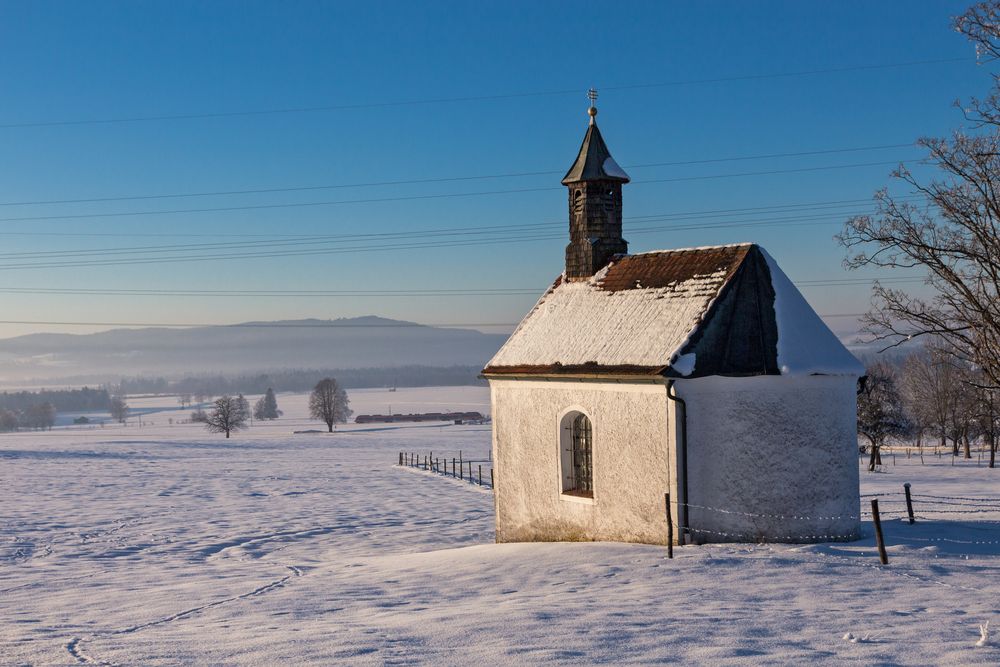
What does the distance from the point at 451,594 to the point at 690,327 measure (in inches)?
283

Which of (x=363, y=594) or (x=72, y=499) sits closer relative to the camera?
(x=363, y=594)

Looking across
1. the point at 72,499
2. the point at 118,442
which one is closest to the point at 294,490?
the point at 72,499

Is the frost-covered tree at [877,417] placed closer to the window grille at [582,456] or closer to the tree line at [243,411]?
the window grille at [582,456]

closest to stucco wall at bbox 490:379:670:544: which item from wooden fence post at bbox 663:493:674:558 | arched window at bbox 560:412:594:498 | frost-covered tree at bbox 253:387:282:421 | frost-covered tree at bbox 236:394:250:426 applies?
arched window at bbox 560:412:594:498

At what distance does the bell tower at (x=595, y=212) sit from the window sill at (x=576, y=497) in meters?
5.71

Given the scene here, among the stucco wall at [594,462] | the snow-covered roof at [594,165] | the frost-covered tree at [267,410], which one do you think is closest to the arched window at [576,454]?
the stucco wall at [594,462]

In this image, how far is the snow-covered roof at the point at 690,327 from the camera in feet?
54.5

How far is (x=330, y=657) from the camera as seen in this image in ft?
30.2

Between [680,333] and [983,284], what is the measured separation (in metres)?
8.75

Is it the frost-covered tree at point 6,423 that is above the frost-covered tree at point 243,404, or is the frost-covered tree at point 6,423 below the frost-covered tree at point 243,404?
below

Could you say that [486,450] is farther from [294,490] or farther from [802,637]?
[802,637]

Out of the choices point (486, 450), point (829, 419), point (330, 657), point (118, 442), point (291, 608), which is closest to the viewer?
point (330, 657)

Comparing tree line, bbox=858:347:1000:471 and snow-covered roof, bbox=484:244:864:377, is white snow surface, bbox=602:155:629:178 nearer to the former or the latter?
snow-covered roof, bbox=484:244:864:377

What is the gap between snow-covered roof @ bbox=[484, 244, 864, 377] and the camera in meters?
16.6
